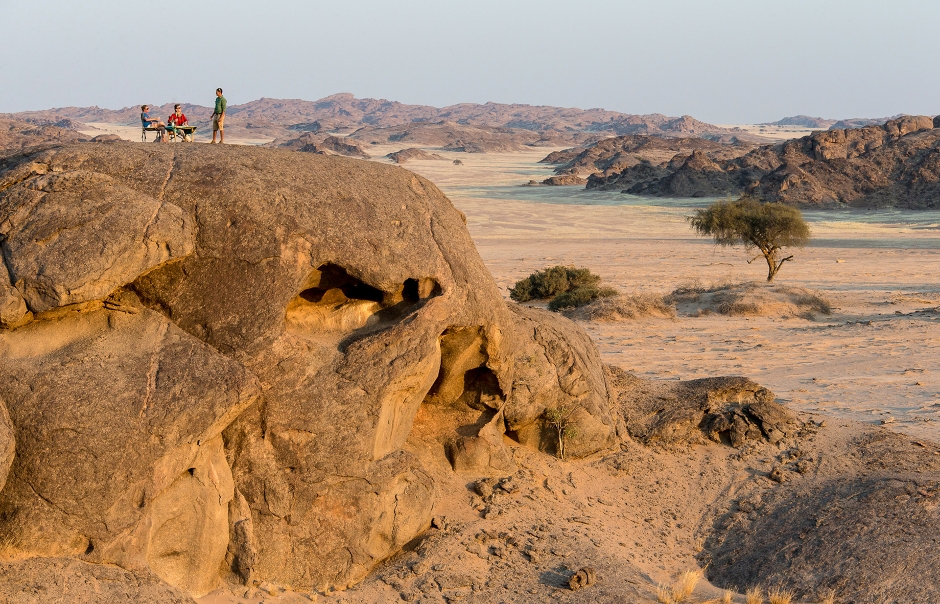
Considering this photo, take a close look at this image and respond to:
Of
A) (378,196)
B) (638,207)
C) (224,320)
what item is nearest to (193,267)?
(224,320)

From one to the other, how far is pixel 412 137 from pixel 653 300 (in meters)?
114

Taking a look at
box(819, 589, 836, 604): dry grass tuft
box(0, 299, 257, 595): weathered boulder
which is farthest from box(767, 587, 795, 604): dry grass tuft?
box(0, 299, 257, 595): weathered boulder

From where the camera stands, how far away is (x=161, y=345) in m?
6.86

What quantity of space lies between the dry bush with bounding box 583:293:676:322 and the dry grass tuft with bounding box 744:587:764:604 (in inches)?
431

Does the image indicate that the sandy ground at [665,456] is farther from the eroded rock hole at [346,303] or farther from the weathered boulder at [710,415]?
the eroded rock hole at [346,303]

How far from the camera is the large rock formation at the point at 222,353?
20.6 ft

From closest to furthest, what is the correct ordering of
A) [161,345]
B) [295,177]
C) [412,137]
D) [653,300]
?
[161,345] → [295,177] → [653,300] → [412,137]

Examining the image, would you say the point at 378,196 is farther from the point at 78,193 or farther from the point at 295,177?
the point at 78,193

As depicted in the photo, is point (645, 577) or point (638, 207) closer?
point (645, 577)

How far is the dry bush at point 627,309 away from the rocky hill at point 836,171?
1350 inches

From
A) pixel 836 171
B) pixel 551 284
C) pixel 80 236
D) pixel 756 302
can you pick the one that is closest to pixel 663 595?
pixel 80 236

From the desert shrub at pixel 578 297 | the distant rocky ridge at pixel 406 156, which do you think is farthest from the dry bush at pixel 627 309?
the distant rocky ridge at pixel 406 156

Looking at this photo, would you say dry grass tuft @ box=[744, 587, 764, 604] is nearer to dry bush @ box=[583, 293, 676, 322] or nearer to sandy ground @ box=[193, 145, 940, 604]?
sandy ground @ box=[193, 145, 940, 604]

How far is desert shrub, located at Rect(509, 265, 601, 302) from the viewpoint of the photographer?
21.5 m
